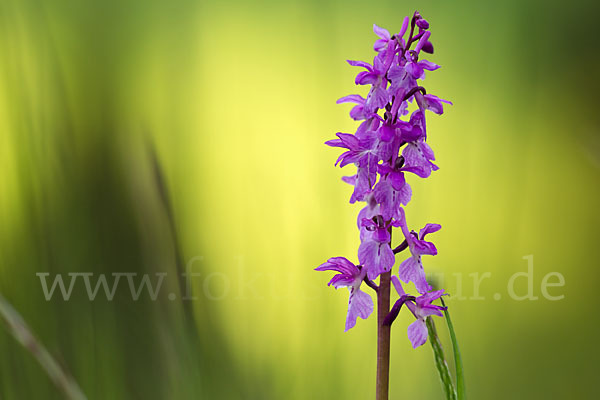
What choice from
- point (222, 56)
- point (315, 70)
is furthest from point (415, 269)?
point (222, 56)

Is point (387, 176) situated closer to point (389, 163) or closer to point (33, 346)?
point (389, 163)

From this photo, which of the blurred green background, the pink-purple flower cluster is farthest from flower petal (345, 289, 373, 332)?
the blurred green background

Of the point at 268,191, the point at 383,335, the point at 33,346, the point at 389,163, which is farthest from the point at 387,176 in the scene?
the point at 268,191

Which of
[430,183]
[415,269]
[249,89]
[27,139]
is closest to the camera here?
[415,269]

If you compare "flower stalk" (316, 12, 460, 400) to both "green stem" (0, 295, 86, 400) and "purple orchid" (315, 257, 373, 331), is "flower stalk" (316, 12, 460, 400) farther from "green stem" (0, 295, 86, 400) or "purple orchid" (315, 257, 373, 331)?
"green stem" (0, 295, 86, 400)

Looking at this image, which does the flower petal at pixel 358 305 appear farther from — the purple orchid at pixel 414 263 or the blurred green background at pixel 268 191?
the blurred green background at pixel 268 191

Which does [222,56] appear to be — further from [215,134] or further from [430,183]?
[430,183]

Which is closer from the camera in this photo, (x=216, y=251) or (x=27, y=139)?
(x=27, y=139)
